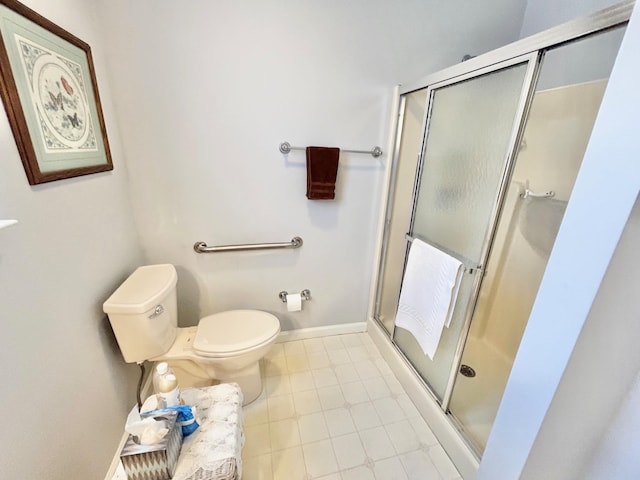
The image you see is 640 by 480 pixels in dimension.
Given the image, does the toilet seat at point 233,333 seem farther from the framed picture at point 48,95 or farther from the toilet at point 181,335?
the framed picture at point 48,95

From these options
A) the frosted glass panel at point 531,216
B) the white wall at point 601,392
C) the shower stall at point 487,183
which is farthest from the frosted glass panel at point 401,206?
the white wall at point 601,392

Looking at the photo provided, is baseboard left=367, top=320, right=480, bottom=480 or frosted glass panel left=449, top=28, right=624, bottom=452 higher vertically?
frosted glass panel left=449, top=28, right=624, bottom=452

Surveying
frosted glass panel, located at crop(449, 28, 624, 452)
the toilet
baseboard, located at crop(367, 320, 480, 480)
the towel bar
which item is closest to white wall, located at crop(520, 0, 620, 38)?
frosted glass panel, located at crop(449, 28, 624, 452)

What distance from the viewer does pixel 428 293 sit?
1388mm

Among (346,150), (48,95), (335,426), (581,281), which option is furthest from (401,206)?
(48,95)

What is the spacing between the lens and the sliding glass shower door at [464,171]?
105cm

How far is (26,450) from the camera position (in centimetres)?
73

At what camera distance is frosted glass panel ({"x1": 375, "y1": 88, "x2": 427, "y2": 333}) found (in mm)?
1603

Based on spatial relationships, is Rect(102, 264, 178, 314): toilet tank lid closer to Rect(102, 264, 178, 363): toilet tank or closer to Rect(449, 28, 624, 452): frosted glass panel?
Rect(102, 264, 178, 363): toilet tank

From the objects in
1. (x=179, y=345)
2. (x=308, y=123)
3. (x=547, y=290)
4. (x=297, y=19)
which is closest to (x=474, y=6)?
(x=297, y=19)

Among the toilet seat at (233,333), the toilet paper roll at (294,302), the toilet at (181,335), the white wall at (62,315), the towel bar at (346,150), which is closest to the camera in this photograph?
the white wall at (62,315)

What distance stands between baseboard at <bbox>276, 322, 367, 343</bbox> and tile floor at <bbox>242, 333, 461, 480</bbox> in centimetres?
13

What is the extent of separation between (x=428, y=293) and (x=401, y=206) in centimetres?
63

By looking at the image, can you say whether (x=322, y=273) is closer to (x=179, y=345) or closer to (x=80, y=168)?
(x=179, y=345)
